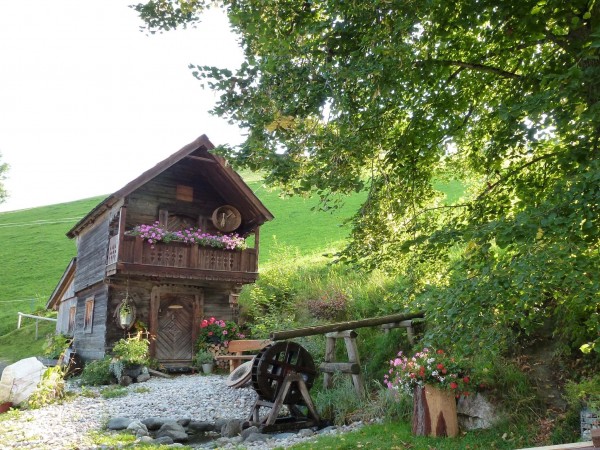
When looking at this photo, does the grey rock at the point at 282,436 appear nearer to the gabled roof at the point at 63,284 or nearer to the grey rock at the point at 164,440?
the grey rock at the point at 164,440

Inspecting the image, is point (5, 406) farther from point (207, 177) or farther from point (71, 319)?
point (71, 319)

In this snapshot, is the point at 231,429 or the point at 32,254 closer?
the point at 231,429

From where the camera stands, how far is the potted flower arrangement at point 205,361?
16.3 metres

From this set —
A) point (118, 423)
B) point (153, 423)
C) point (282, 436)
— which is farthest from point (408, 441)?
point (118, 423)

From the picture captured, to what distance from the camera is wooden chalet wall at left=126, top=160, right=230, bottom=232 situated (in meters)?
17.6

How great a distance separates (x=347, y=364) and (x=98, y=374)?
329 inches

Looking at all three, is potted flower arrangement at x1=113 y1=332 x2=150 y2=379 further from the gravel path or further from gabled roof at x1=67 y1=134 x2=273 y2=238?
gabled roof at x1=67 y1=134 x2=273 y2=238

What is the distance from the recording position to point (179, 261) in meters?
16.7

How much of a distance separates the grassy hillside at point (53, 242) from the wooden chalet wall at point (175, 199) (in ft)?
16.6

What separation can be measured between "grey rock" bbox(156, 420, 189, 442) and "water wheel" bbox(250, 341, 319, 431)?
1238 millimetres

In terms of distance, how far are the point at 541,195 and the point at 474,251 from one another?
1752 mm

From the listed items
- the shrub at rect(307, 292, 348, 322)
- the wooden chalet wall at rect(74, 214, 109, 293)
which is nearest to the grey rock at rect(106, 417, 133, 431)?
the shrub at rect(307, 292, 348, 322)

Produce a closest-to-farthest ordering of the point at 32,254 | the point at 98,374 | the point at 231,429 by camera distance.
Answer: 1. the point at 231,429
2. the point at 98,374
3. the point at 32,254

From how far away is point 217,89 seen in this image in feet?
22.6
